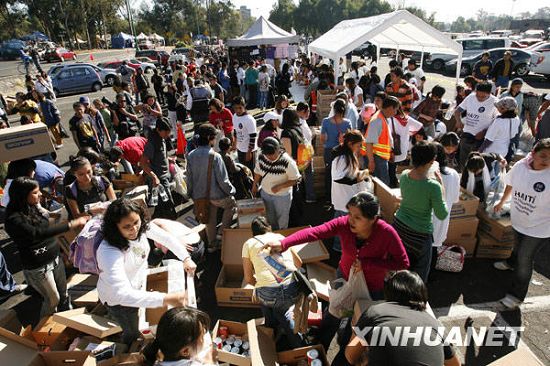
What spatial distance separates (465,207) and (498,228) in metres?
0.48

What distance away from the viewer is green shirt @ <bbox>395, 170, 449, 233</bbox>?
2979 millimetres

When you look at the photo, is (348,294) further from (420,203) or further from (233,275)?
(233,275)

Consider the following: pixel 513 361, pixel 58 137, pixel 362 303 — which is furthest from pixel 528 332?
pixel 58 137

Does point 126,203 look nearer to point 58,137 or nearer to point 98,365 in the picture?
point 98,365

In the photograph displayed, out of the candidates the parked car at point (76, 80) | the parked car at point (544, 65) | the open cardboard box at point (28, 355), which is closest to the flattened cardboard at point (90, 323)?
the open cardboard box at point (28, 355)

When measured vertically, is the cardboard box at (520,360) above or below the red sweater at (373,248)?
below

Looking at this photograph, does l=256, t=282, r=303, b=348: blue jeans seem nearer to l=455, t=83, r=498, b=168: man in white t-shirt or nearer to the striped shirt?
l=455, t=83, r=498, b=168: man in white t-shirt

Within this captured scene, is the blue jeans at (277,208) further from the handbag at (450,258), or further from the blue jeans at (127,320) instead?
the blue jeans at (127,320)

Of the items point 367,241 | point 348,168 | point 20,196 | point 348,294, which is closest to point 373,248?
point 367,241

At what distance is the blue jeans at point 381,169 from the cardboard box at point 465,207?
3.70 feet

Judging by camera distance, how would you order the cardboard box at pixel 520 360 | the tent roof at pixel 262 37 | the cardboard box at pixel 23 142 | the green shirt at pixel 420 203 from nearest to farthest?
the cardboard box at pixel 520 360 → the green shirt at pixel 420 203 → the cardboard box at pixel 23 142 → the tent roof at pixel 262 37

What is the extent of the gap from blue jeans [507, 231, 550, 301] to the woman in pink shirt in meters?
1.65

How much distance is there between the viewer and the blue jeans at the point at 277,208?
4.28 meters

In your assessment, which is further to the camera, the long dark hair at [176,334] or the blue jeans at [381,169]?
the blue jeans at [381,169]
